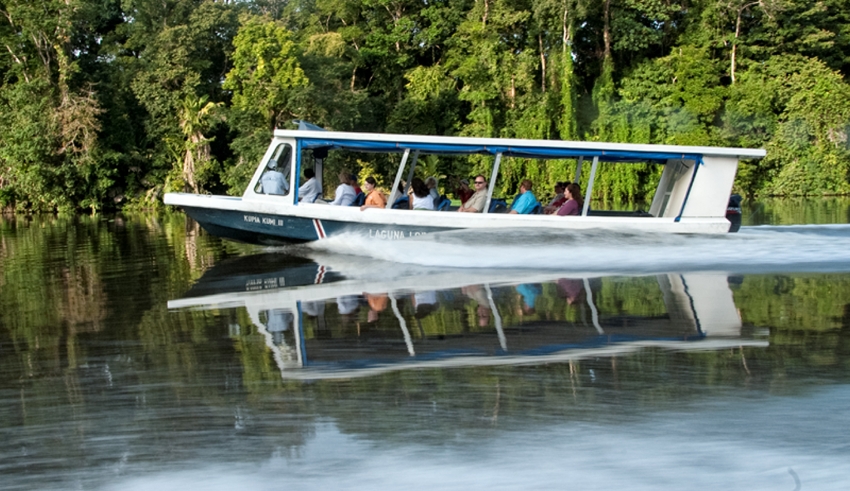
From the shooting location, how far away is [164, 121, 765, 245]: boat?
48.6 ft

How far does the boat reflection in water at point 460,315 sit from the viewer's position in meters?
7.61

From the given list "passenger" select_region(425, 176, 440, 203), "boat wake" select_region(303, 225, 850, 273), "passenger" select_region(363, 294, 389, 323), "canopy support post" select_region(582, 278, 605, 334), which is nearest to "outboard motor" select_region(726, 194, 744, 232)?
"boat wake" select_region(303, 225, 850, 273)

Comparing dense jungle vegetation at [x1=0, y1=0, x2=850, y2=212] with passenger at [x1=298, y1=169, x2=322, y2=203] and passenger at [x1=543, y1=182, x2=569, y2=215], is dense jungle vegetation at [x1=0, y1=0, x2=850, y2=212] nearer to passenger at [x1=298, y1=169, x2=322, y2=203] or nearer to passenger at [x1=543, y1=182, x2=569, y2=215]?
passenger at [x1=543, y1=182, x2=569, y2=215]

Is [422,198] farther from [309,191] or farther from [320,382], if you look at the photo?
[320,382]

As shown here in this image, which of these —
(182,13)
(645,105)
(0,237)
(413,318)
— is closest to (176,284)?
(413,318)

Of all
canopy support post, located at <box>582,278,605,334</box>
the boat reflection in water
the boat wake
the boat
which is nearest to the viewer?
the boat reflection in water

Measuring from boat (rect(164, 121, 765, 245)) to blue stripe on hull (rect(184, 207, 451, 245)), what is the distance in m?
0.02

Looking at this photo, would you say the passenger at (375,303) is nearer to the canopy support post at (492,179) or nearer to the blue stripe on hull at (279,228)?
the blue stripe on hull at (279,228)

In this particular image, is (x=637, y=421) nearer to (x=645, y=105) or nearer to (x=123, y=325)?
(x=123, y=325)

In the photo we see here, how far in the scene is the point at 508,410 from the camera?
603cm

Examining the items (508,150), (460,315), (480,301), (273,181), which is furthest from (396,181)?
(460,315)

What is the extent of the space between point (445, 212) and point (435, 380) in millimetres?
8301

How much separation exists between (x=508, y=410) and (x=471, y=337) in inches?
89.7

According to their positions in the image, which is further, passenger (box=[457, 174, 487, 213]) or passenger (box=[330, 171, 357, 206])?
passenger (box=[330, 171, 357, 206])
